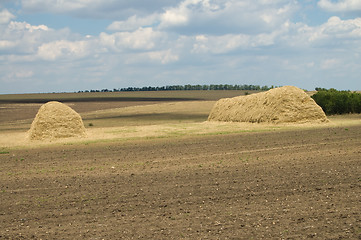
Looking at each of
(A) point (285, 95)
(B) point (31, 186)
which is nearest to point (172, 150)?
(B) point (31, 186)

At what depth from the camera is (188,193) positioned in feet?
36.9

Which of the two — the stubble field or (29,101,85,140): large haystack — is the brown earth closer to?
the stubble field

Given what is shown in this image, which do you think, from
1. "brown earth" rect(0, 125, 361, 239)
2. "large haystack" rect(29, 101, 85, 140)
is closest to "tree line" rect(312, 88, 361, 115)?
"brown earth" rect(0, 125, 361, 239)

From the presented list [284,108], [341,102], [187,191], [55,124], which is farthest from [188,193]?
[341,102]

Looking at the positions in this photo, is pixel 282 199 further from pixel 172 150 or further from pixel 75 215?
pixel 172 150

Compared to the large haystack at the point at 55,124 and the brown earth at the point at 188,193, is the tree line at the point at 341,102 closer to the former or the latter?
the brown earth at the point at 188,193

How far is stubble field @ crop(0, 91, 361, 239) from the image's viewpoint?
840cm

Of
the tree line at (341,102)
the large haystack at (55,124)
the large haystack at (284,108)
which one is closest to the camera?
the large haystack at (55,124)

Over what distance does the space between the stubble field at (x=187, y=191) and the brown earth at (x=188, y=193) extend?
2 cm

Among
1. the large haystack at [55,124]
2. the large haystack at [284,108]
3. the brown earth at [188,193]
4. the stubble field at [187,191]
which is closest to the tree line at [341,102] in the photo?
the large haystack at [284,108]

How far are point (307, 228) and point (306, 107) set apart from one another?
2432cm

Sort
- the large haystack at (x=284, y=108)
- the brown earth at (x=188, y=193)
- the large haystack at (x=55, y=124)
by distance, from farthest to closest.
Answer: the large haystack at (x=284, y=108) < the large haystack at (x=55, y=124) < the brown earth at (x=188, y=193)

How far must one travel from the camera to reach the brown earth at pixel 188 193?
8.38m

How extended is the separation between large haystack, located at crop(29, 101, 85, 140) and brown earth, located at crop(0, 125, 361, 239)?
6241 millimetres
